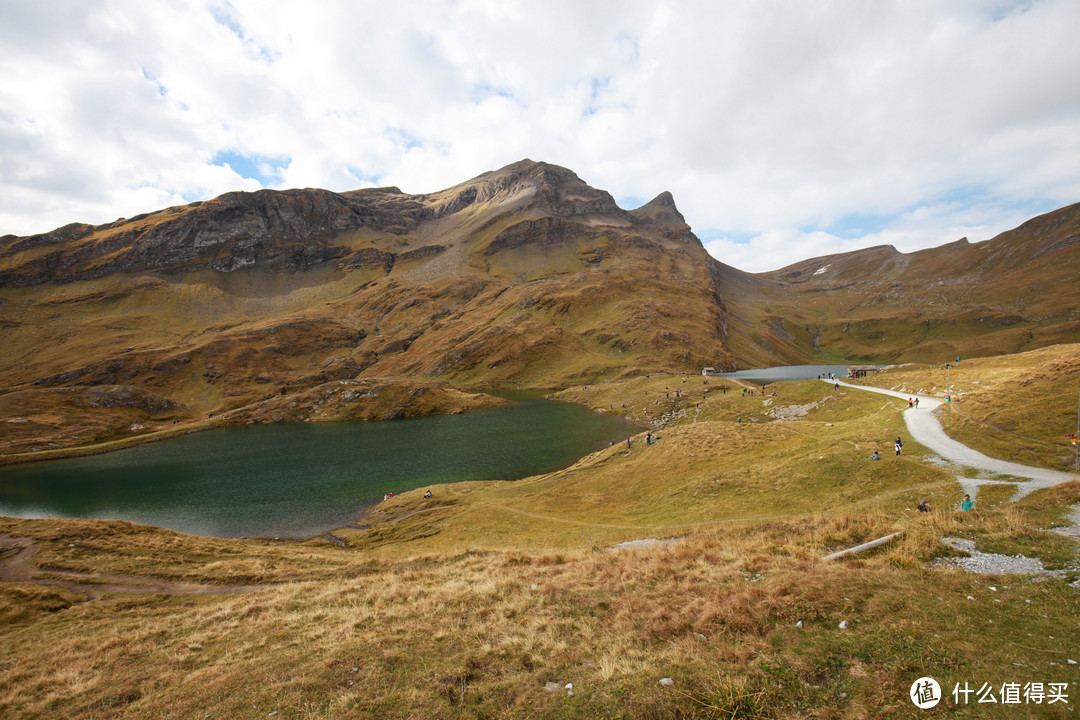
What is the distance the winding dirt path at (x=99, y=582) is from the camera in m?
23.2

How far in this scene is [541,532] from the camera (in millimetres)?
32406

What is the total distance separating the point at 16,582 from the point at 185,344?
199 meters

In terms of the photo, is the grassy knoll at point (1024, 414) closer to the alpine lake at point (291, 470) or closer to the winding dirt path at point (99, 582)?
the alpine lake at point (291, 470)

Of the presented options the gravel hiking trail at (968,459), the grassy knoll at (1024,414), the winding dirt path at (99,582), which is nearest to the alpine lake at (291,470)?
the winding dirt path at (99,582)

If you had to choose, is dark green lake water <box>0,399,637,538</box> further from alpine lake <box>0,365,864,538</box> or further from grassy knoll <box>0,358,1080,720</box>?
grassy knoll <box>0,358,1080,720</box>

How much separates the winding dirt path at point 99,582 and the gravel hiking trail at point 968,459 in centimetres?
3916

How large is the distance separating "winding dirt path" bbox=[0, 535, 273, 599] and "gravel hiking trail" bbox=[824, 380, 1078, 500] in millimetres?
39159

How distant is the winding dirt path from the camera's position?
23219 mm

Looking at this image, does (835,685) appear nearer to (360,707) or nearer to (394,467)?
(360,707)

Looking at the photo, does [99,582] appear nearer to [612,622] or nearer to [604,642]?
[612,622]

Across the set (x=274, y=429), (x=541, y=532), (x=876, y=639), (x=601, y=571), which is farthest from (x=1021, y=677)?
(x=274, y=429)

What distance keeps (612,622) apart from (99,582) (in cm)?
3160

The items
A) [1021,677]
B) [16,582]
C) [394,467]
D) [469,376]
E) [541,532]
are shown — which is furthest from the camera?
[469,376]

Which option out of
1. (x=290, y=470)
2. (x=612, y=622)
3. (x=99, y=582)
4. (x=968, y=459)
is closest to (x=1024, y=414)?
(x=968, y=459)
